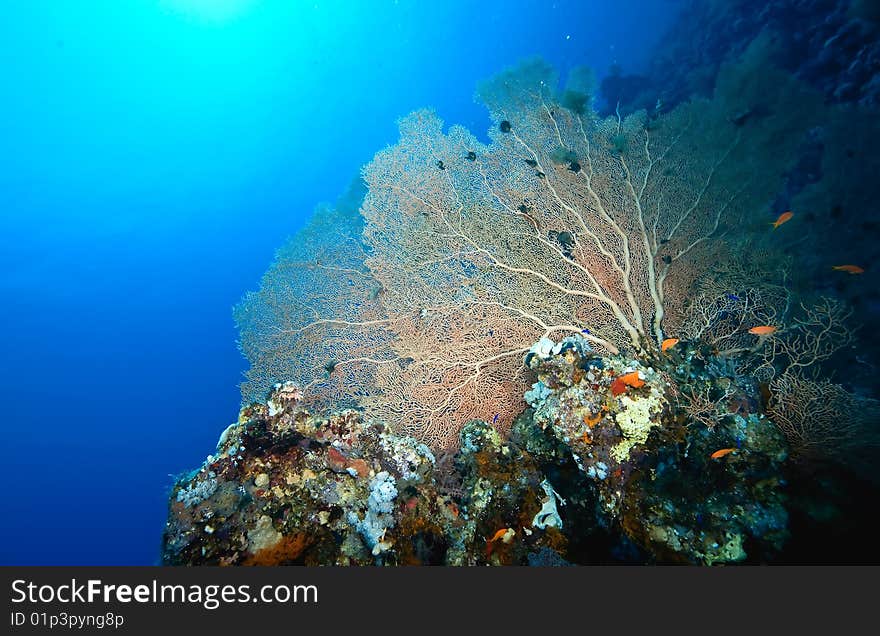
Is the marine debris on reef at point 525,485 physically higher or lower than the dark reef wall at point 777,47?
lower

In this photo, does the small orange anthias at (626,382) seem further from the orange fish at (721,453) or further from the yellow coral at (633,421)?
the orange fish at (721,453)

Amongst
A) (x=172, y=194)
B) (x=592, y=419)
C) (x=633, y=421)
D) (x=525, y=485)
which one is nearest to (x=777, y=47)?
(x=633, y=421)

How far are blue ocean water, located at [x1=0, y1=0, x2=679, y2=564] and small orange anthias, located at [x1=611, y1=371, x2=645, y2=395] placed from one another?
31968 mm

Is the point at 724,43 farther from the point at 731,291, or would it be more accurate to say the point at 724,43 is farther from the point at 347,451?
the point at 347,451

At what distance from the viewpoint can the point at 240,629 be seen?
7.43 feet

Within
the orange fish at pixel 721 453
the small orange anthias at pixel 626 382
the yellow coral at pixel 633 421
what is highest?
the small orange anthias at pixel 626 382

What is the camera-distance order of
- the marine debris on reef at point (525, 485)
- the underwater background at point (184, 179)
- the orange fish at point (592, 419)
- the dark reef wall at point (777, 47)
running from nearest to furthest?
the marine debris on reef at point (525, 485) < the orange fish at point (592, 419) < the dark reef wall at point (777, 47) < the underwater background at point (184, 179)

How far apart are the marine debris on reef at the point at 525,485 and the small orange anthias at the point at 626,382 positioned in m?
0.02

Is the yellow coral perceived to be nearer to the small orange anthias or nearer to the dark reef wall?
the small orange anthias

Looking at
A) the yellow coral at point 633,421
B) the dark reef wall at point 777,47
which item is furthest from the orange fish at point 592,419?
the dark reef wall at point 777,47

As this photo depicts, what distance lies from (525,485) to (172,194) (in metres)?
77.2

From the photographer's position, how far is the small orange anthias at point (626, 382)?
3.38m

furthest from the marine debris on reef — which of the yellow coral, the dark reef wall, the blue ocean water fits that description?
the blue ocean water

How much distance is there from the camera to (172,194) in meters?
61.7
